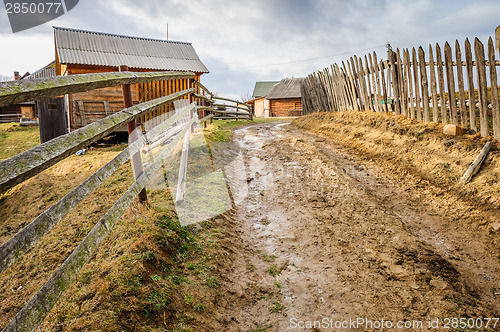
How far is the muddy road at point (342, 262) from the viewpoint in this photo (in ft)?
8.32

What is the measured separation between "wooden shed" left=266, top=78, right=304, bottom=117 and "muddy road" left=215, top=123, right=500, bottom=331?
93.7 feet

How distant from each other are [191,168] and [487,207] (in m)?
4.78

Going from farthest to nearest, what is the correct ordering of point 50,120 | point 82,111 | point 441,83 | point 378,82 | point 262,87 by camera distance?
point 262,87 → point 82,111 → point 378,82 → point 50,120 → point 441,83

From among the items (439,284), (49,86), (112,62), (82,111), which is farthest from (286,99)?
(49,86)

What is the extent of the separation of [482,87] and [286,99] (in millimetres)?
28778

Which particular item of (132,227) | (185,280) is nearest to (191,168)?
(132,227)

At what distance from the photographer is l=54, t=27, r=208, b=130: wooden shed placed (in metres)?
10.3

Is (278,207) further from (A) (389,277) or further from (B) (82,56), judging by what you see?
(B) (82,56)

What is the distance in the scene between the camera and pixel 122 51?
15133mm

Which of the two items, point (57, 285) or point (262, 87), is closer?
point (57, 285)

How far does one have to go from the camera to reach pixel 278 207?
475cm

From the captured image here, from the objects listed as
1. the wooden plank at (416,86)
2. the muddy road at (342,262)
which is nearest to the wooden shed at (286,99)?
the wooden plank at (416,86)

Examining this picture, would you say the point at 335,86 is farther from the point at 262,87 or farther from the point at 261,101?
the point at 262,87

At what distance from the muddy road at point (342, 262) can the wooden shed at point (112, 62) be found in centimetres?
767
